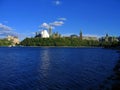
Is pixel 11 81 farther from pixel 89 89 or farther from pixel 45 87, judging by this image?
pixel 89 89

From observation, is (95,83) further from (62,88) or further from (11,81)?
(11,81)

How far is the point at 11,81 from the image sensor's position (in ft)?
135

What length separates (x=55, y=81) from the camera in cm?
4125

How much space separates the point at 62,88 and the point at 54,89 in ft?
4.28

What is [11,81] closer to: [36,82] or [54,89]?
[36,82]

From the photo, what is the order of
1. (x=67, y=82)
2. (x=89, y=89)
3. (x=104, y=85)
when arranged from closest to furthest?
(x=89, y=89), (x=104, y=85), (x=67, y=82)

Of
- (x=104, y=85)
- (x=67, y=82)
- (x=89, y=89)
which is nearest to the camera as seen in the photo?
(x=89, y=89)

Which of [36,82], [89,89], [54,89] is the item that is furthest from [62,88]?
[36,82]

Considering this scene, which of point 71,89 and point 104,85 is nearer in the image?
point 71,89

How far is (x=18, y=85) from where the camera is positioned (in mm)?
37594

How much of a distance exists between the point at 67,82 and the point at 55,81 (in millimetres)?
2371

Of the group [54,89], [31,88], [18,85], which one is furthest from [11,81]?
[54,89]

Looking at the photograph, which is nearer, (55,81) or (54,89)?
(54,89)

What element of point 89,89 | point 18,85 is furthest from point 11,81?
point 89,89
